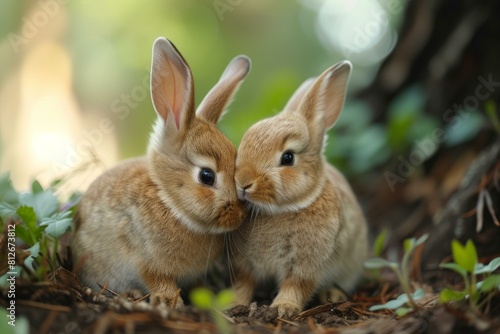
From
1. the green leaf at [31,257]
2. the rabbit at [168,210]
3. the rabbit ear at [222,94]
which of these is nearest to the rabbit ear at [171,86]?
→ the rabbit at [168,210]

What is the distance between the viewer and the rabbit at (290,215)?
136 inches

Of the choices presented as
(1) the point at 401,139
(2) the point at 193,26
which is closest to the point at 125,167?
Result: (1) the point at 401,139

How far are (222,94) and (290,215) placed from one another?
3.20ft

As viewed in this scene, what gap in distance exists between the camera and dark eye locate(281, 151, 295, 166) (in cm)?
355

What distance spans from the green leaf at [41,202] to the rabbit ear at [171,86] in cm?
87

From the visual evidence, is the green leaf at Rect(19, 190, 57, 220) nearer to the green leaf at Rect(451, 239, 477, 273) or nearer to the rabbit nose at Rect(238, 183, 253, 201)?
the rabbit nose at Rect(238, 183, 253, 201)

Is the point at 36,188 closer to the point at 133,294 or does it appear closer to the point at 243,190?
the point at 133,294

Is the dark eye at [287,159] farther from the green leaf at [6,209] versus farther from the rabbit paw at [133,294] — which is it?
the green leaf at [6,209]

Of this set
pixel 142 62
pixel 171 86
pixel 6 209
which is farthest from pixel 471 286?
pixel 142 62

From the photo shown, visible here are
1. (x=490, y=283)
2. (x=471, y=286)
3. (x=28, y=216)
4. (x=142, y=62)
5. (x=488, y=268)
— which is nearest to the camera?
(x=490, y=283)

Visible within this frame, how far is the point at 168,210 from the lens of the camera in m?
3.46

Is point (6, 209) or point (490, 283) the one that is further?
point (6, 209)

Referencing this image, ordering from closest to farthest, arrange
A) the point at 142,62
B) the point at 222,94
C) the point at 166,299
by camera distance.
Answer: the point at 166,299 < the point at 222,94 < the point at 142,62

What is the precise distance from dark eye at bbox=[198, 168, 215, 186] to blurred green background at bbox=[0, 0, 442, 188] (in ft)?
7.25
